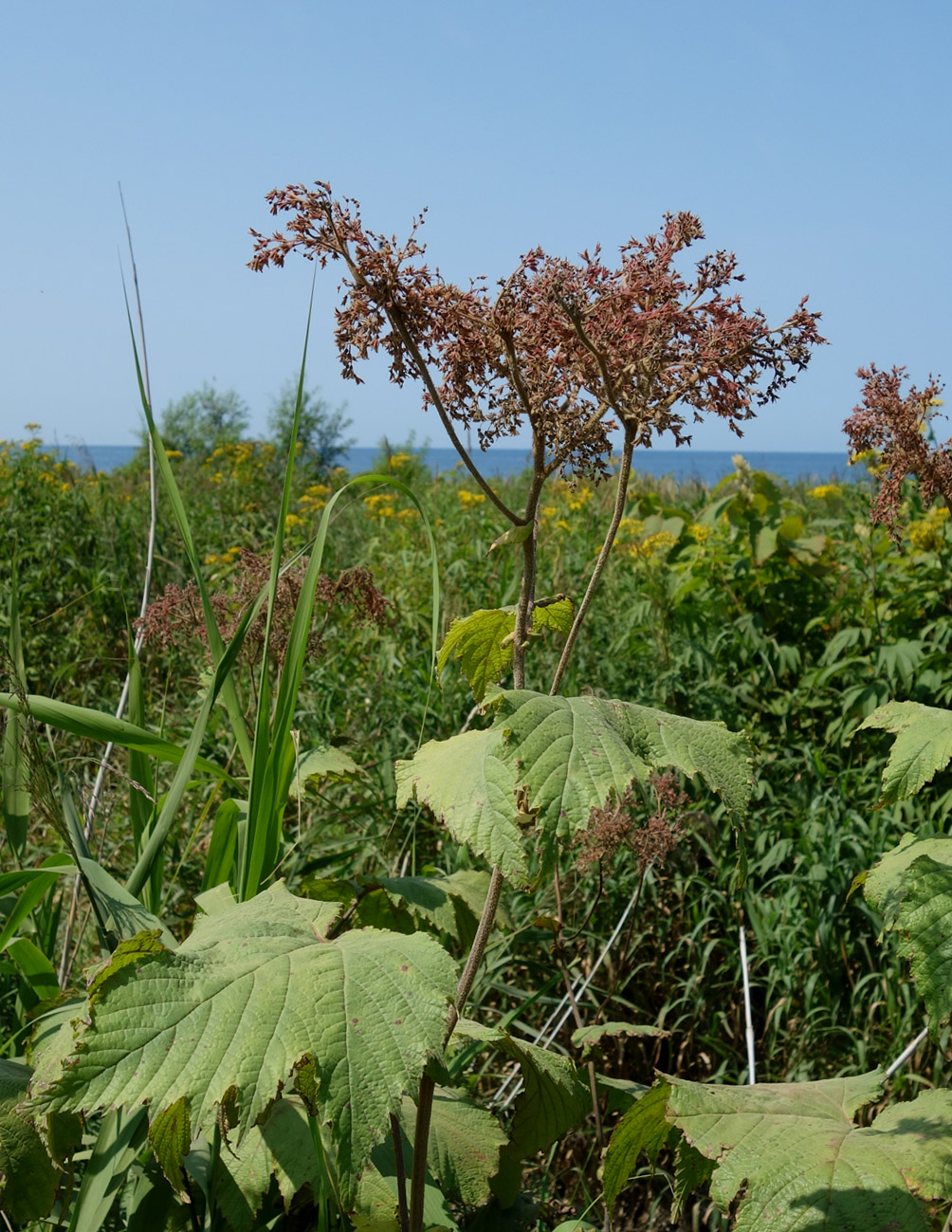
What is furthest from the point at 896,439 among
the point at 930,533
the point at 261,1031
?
the point at 930,533

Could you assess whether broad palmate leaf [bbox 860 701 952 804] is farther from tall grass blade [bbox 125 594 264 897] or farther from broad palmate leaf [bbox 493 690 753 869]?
tall grass blade [bbox 125 594 264 897]

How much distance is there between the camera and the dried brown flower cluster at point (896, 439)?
63.9 inches

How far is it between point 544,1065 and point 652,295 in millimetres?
1041

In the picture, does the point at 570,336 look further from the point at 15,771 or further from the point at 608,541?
the point at 15,771

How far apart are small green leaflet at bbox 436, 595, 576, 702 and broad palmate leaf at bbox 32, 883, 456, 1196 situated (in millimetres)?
468

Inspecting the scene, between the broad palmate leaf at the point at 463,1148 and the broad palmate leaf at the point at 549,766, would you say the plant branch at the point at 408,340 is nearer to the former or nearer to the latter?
the broad palmate leaf at the point at 549,766

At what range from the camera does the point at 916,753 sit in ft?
4.50

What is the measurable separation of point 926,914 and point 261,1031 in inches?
33.3

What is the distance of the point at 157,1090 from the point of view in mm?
946

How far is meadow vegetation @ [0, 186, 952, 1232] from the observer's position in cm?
109

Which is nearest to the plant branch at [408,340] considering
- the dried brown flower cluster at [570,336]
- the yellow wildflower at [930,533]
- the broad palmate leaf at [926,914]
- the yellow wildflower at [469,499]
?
the dried brown flower cluster at [570,336]

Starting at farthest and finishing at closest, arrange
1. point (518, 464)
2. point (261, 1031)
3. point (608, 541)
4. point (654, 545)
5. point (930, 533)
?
point (518, 464)
point (654, 545)
point (930, 533)
point (608, 541)
point (261, 1031)

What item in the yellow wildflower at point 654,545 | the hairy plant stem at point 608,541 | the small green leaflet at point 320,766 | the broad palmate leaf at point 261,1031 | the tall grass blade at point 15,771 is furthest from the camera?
the yellow wildflower at point 654,545

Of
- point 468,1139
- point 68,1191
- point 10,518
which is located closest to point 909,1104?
point 468,1139
